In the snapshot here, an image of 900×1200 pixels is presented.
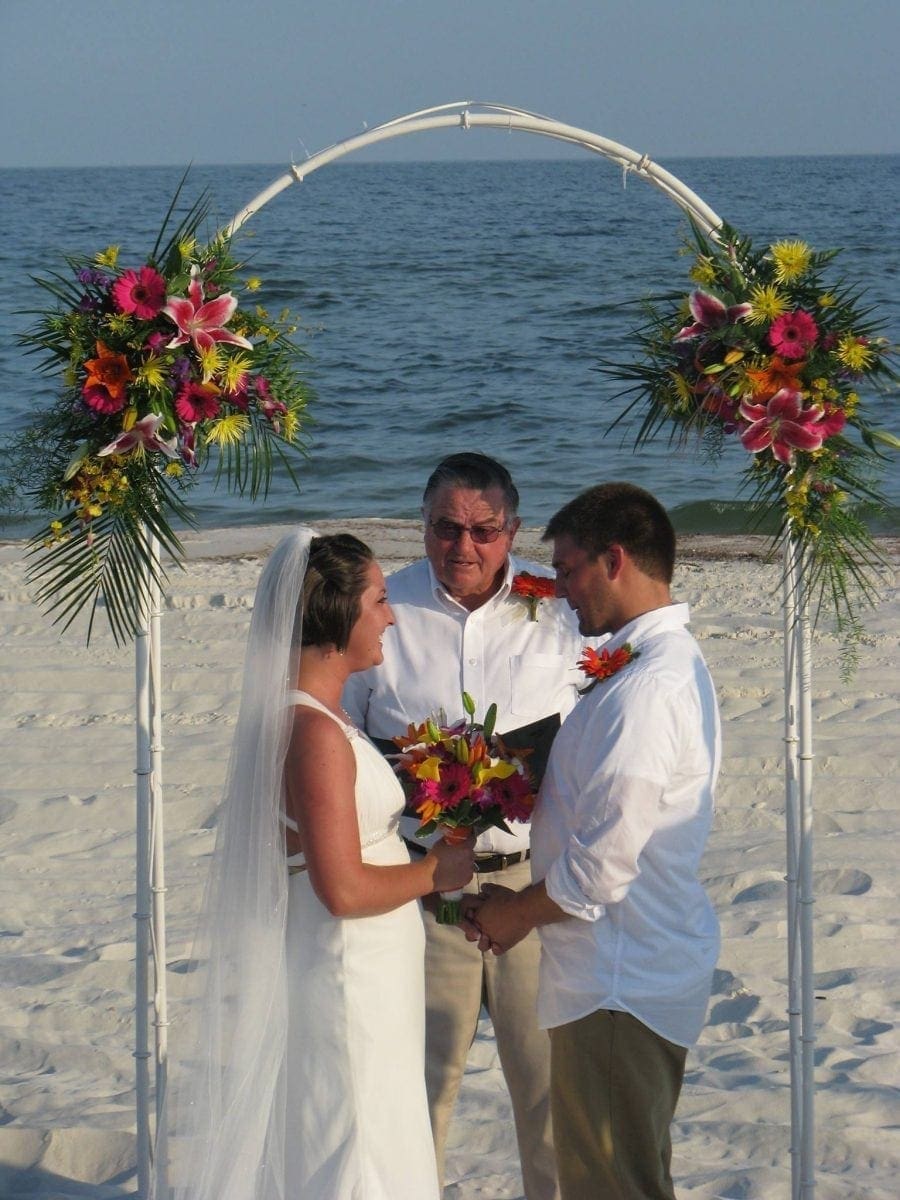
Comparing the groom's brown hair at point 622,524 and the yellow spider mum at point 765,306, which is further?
the yellow spider mum at point 765,306

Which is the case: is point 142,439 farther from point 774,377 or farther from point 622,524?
point 774,377

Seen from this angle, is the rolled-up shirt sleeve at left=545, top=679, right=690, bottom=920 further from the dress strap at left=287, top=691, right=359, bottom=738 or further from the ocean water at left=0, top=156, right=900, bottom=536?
the ocean water at left=0, top=156, right=900, bottom=536

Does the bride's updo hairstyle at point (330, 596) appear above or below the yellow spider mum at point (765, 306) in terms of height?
below

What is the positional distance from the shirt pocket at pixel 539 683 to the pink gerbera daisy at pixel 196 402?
43.7 inches

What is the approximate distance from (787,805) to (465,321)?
24.0 metres

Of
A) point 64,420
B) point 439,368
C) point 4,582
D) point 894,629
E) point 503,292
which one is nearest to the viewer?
point 64,420

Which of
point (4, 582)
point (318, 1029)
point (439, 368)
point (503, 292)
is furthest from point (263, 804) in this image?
point (503, 292)

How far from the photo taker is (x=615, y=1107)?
10.2ft

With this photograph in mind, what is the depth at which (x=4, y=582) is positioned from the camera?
1049 centimetres

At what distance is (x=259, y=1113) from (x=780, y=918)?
299 cm

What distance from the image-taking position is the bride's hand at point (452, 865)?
337 centimetres

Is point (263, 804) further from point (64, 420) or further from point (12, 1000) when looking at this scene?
point (12, 1000)

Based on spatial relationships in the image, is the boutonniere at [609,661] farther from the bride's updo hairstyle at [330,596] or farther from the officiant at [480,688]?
the officiant at [480,688]

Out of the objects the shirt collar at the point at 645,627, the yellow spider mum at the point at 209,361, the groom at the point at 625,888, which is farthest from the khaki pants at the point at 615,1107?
the yellow spider mum at the point at 209,361
